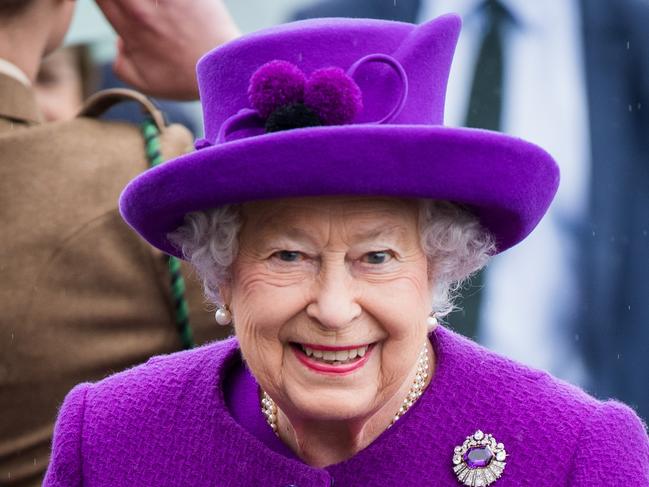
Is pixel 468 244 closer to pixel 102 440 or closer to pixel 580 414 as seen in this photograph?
pixel 580 414

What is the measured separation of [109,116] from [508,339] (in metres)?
2.08

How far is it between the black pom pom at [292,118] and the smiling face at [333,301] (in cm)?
21

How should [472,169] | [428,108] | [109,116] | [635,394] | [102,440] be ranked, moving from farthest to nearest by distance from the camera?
[109,116] → [635,394] → [102,440] → [428,108] → [472,169]

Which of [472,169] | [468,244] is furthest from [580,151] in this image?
[472,169]

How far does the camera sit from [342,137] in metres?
2.37

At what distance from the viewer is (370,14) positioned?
16.4ft

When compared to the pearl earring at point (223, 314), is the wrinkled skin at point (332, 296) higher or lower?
higher

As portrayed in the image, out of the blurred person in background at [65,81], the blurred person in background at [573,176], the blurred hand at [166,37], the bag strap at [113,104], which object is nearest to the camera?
the bag strap at [113,104]

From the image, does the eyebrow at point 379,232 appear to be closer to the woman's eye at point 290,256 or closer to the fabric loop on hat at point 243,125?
the woman's eye at point 290,256

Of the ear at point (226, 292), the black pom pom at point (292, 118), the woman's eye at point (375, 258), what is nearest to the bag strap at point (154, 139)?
the ear at point (226, 292)

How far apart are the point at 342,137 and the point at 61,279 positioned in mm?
1275

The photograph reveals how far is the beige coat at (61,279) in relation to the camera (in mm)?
3297

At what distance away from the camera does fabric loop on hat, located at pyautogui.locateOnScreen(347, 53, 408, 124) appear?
252cm

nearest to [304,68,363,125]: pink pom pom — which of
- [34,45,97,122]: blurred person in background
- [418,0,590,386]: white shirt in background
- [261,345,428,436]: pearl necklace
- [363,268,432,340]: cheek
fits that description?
[363,268,432,340]: cheek
